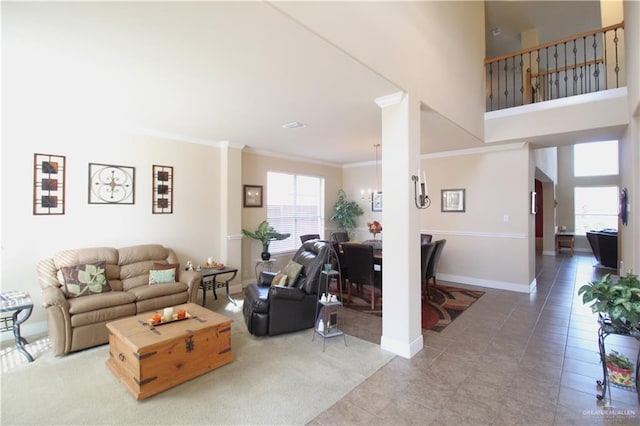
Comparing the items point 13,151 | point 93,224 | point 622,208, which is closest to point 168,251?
point 93,224

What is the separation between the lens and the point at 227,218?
5.34 m

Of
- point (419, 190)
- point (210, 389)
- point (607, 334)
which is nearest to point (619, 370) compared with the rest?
point (607, 334)

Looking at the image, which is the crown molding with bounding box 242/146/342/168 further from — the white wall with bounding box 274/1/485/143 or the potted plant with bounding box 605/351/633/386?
the potted plant with bounding box 605/351/633/386

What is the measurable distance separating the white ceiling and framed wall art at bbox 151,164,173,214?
1.96ft

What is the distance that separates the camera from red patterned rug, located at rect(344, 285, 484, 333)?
13.1 feet

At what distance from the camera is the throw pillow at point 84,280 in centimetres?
333

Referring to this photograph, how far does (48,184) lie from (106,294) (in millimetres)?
1561

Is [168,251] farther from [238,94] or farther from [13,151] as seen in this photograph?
[238,94]

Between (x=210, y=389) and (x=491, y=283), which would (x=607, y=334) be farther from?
(x=491, y=283)

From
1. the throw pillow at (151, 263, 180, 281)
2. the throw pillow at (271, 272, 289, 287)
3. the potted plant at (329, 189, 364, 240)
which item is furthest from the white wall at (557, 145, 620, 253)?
the throw pillow at (151, 263, 180, 281)

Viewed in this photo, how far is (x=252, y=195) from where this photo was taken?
600 centimetres

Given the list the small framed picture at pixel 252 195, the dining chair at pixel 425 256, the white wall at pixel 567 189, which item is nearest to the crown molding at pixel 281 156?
the small framed picture at pixel 252 195

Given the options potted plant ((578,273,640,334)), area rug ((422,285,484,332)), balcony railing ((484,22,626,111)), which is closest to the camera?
potted plant ((578,273,640,334))

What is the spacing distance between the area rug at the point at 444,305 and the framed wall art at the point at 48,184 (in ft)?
15.7
